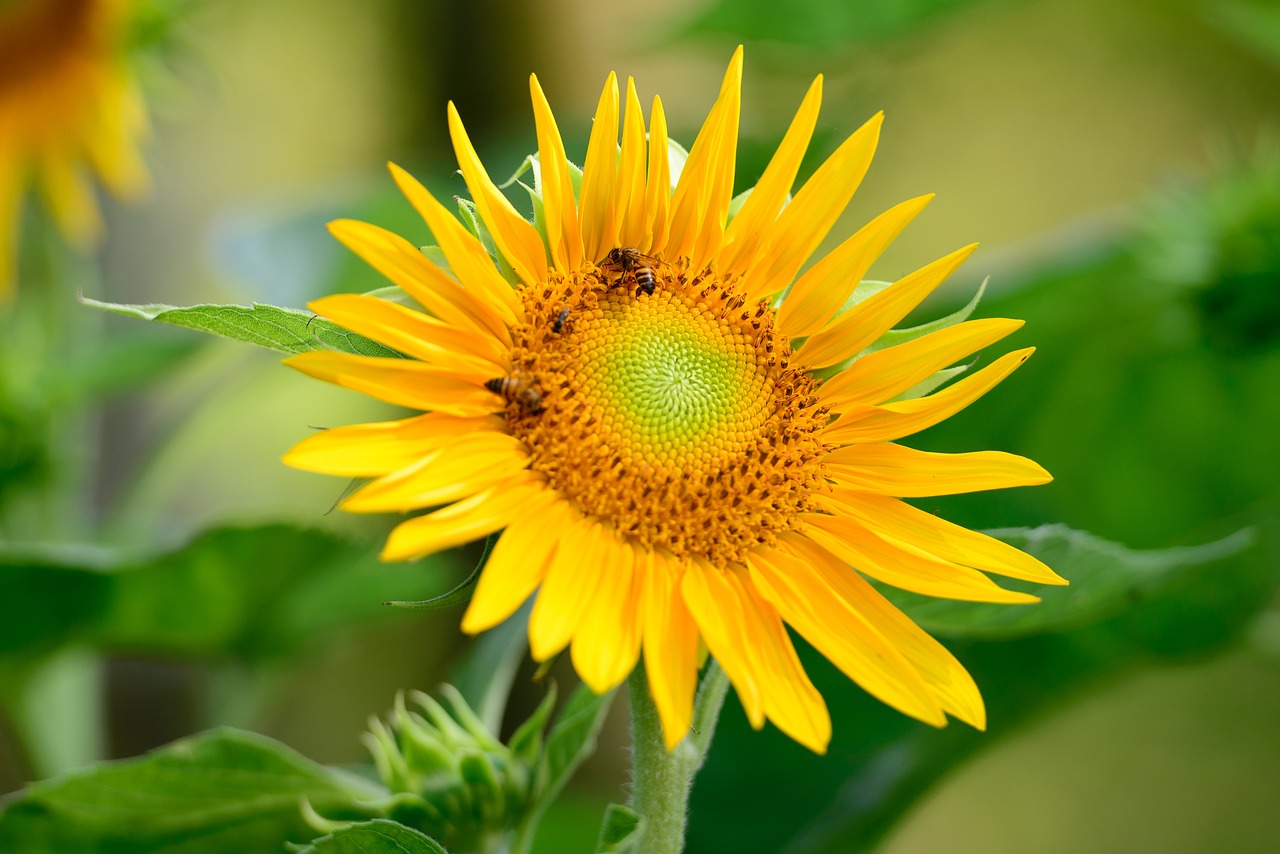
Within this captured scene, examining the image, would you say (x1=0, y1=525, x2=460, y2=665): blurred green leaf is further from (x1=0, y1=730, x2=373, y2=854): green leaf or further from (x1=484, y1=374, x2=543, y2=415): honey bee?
(x1=484, y1=374, x2=543, y2=415): honey bee

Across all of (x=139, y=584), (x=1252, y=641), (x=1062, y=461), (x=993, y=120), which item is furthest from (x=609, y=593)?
(x=993, y=120)

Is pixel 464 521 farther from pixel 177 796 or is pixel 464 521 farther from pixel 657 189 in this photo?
pixel 177 796

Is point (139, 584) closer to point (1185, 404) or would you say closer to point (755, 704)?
point (755, 704)

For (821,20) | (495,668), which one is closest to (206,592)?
(495,668)

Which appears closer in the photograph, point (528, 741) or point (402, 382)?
point (402, 382)

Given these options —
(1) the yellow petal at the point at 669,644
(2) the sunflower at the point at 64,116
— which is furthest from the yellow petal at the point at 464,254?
(2) the sunflower at the point at 64,116

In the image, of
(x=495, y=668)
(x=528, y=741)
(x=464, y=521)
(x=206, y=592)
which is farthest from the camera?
(x=206, y=592)

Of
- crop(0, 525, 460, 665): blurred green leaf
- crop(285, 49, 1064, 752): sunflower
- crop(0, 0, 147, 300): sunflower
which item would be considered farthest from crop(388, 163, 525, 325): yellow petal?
crop(0, 0, 147, 300): sunflower
